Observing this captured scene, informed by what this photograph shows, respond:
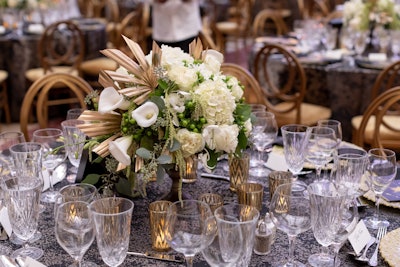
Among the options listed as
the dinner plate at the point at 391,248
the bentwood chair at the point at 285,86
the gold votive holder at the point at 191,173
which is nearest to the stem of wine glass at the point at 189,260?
the dinner plate at the point at 391,248

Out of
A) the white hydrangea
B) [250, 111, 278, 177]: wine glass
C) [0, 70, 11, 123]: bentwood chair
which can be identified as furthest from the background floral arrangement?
the white hydrangea

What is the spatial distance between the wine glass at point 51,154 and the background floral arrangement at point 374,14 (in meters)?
2.76

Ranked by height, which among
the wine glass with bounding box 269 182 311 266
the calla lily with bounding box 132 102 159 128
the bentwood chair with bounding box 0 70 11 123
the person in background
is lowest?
the bentwood chair with bounding box 0 70 11 123

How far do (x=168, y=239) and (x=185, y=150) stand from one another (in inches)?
10.5

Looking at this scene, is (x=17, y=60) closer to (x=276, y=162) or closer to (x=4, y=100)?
(x=4, y=100)

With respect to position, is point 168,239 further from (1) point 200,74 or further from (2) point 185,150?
(1) point 200,74

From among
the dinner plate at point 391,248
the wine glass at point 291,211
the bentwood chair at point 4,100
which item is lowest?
the bentwood chair at point 4,100

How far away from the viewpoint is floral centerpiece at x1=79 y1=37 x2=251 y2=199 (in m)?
1.49

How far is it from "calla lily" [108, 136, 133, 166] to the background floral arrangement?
3.06 metres

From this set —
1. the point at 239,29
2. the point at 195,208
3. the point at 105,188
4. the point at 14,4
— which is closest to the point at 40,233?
the point at 105,188

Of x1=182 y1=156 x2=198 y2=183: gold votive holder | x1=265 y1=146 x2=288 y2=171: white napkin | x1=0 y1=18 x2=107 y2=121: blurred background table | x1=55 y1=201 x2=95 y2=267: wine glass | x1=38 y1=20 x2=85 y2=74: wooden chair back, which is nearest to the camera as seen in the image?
x1=55 y1=201 x2=95 y2=267: wine glass

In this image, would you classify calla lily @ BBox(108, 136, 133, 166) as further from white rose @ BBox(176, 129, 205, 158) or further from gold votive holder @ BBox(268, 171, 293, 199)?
gold votive holder @ BBox(268, 171, 293, 199)

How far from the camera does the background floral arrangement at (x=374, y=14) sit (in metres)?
4.12

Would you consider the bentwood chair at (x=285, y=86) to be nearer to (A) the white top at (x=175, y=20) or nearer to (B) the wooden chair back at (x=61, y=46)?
(A) the white top at (x=175, y=20)
